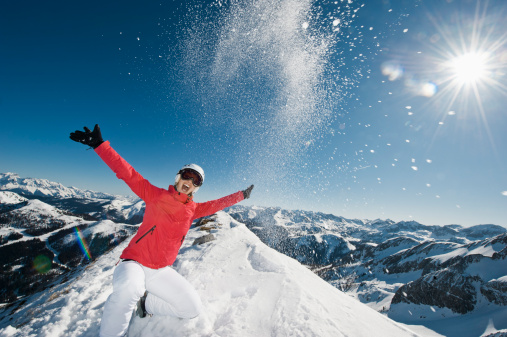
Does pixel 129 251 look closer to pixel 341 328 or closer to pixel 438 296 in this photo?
pixel 341 328

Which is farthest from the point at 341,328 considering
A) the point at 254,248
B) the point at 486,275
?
the point at 486,275

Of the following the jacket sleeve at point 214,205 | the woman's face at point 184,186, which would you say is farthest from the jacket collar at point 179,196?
the jacket sleeve at point 214,205

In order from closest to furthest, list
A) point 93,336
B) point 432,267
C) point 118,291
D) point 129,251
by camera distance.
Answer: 1. point 118,291
2. point 129,251
3. point 93,336
4. point 432,267

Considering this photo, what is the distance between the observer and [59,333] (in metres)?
4.96

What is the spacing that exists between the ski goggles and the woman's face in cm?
11

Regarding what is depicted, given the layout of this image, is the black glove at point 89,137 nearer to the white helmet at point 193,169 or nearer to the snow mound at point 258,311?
the white helmet at point 193,169

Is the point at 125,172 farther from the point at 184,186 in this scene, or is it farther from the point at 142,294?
the point at 142,294

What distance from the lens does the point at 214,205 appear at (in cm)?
628

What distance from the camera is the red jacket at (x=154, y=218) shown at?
4.49 metres

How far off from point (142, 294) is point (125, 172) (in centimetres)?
259

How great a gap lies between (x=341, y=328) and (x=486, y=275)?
78298 mm

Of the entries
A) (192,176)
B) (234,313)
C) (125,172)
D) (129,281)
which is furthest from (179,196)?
(234,313)

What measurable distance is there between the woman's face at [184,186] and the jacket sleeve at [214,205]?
0.97 meters

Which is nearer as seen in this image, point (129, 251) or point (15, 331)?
point (129, 251)
